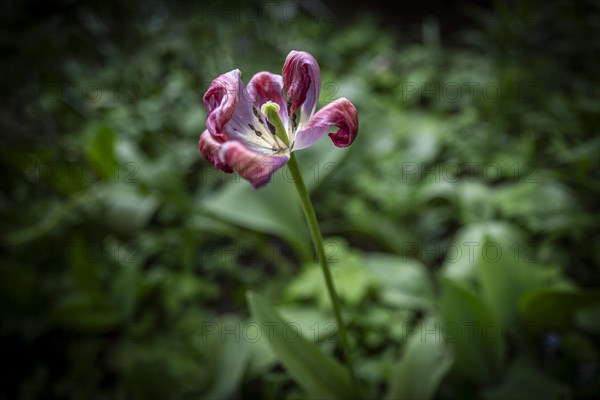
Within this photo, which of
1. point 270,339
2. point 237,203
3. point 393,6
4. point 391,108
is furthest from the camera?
point 393,6

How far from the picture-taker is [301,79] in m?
0.56

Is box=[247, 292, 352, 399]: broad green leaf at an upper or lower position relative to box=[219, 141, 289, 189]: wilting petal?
lower

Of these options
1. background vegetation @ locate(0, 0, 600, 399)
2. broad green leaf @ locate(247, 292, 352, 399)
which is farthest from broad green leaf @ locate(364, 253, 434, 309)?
broad green leaf @ locate(247, 292, 352, 399)

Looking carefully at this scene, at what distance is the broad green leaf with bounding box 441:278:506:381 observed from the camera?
858 mm

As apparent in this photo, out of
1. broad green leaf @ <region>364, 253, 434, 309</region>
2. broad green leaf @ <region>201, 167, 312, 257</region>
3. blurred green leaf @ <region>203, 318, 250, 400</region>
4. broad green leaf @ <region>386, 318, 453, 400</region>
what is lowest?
blurred green leaf @ <region>203, 318, 250, 400</region>

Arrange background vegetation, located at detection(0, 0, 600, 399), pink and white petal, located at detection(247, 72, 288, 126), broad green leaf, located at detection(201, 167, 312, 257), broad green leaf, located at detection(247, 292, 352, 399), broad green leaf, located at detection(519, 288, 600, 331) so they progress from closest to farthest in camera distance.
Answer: pink and white petal, located at detection(247, 72, 288, 126)
broad green leaf, located at detection(247, 292, 352, 399)
broad green leaf, located at detection(519, 288, 600, 331)
background vegetation, located at detection(0, 0, 600, 399)
broad green leaf, located at detection(201, 167, 312, 257)

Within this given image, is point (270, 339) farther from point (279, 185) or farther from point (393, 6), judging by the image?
point (393, 6)

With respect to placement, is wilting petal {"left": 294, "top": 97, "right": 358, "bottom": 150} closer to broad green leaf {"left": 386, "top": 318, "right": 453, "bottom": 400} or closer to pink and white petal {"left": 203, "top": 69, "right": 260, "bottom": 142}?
pink and white petal {"left": 203, "top": 69, "right": 260, "bottom": 142}

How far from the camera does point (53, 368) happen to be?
125 cm

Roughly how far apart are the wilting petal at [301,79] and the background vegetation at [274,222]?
358 millimetres

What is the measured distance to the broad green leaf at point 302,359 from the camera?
0.70 metres

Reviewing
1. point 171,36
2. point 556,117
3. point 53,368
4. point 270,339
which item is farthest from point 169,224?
point 556,117

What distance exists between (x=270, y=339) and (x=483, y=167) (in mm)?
1095

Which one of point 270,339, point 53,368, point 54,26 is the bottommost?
point 53,368
